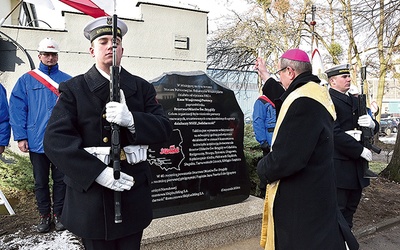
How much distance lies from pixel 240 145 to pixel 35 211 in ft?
9.35

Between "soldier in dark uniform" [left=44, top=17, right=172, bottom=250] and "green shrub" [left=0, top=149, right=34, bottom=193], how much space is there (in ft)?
11.5

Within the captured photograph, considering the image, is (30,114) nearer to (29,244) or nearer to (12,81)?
(29,244)

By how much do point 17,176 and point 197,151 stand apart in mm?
2911

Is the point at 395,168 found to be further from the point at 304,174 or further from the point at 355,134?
the point at 304,174

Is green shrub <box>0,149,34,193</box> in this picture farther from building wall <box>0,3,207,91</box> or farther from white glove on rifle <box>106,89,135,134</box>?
white glove on rifle <box>106,89,135,134</box>

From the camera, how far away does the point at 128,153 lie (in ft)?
6.60

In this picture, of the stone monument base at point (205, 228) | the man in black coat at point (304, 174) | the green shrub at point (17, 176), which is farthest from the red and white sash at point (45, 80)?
the man in black coat at point (304, 174)

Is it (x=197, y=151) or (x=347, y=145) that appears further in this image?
(x=197, y=151)

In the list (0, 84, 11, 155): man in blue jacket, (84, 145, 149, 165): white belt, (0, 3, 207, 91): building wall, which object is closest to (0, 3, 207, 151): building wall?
(0, 3, 207, 91): building wall

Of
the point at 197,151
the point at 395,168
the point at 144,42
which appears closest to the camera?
the point at 197,151

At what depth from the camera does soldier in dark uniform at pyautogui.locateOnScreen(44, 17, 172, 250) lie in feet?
6.08

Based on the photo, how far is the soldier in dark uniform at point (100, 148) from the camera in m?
1.85

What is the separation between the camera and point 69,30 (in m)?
8.65

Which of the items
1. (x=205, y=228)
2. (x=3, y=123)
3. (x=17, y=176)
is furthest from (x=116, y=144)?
(x=17, y=176)
